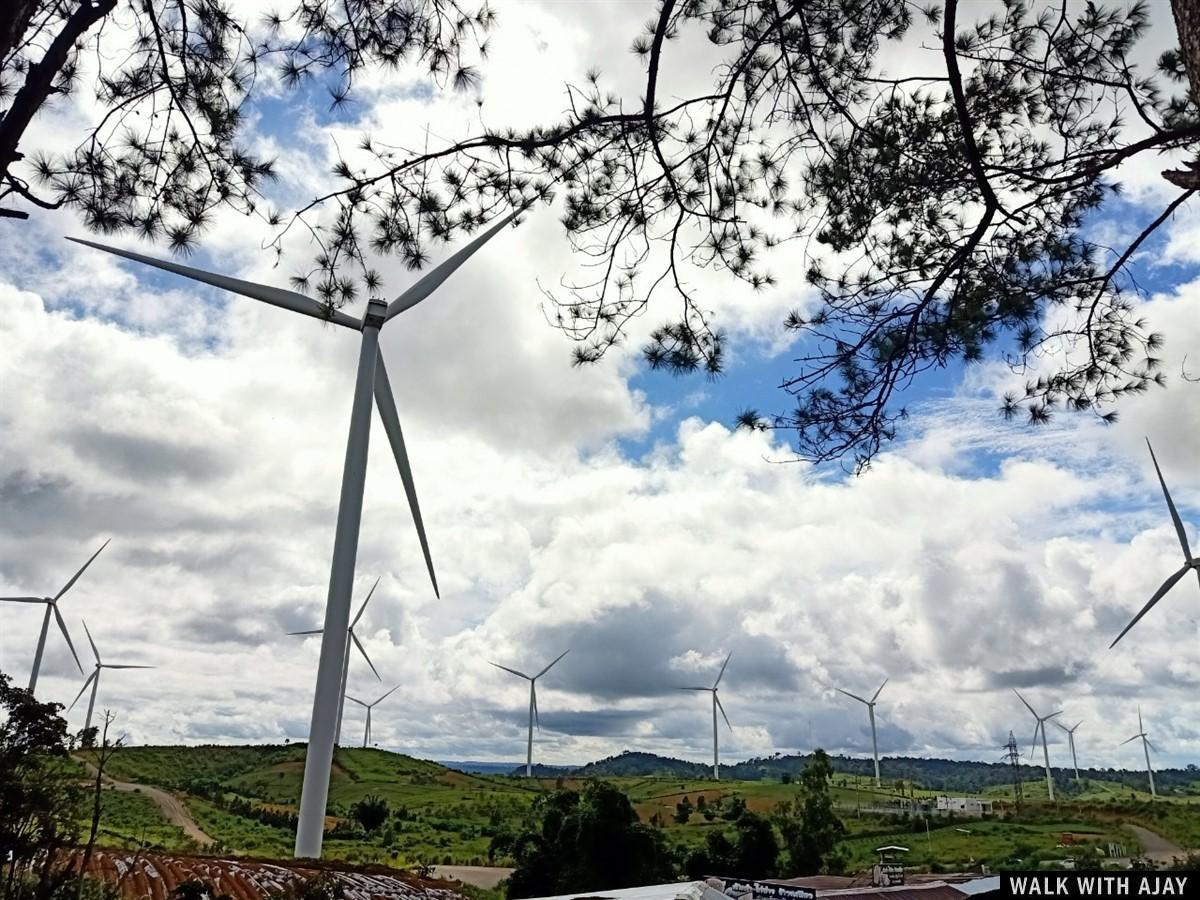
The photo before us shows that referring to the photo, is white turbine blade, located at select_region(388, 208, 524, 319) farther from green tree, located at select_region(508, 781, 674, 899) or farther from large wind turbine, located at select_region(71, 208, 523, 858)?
green tree, located at select_region(508, 781, 674, 899)

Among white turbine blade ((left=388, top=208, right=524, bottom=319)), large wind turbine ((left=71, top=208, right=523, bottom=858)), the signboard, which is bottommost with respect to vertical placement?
the signboard

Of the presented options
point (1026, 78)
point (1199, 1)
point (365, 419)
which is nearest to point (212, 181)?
point (1199, 1)

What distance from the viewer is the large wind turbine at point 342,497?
12.9 m

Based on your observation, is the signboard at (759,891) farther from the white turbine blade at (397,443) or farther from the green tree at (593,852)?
the white turbine blade at (397,443)

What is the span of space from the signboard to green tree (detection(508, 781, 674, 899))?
18.4ft

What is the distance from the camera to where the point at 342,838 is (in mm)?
45625

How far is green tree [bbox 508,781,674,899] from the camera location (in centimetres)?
2570

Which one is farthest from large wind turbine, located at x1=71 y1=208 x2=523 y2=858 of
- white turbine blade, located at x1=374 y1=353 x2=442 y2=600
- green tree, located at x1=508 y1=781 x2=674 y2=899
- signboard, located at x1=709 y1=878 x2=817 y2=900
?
green tree, located at x1=508 y1=781 x2=674 y2=899

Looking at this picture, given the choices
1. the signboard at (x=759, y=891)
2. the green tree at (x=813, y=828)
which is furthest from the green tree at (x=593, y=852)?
the green tree at (x=813, y=828)

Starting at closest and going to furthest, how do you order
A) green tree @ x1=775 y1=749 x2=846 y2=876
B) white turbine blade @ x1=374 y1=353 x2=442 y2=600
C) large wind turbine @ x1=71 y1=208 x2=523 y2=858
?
1. large wind turbine @ x1=71 y1=208 x2=523 y2=858
2. white turbine blade @ x1=374 y1=353 x2=442 y2=600
3. green tree @ x1=775 y1=749 x2=846 y2=876

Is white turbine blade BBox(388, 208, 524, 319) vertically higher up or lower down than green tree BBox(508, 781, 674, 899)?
higher up

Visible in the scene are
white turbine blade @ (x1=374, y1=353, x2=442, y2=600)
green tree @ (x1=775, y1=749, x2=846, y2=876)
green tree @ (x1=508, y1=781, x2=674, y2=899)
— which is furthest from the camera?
green tree @ (x1=775, y1=749, x2=846, y2=876)

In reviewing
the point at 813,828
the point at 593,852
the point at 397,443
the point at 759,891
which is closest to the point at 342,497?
the point at 397,443

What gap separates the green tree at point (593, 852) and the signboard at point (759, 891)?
5606 mm
